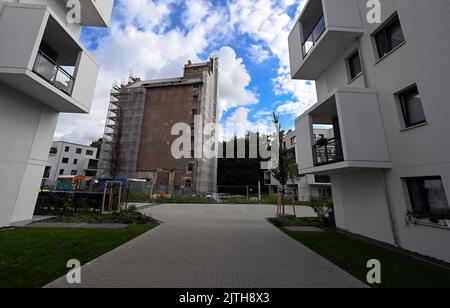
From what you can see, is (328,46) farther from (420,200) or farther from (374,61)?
(420,200)

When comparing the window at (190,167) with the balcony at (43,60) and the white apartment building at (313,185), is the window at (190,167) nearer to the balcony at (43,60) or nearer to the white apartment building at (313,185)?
the white apartment building at (313,185)

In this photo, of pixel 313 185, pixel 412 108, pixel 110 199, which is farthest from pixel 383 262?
→ pixel 313 185

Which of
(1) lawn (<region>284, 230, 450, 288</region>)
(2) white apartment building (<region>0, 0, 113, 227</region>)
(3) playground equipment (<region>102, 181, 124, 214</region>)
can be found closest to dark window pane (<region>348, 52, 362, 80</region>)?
(1) lawn (<region>284, 230, 450, 288</region>)

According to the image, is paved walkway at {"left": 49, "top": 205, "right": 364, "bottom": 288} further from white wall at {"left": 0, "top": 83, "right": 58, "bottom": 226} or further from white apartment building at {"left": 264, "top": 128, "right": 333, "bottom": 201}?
white apartment building at {"left": 264, "top": 128, "right": 333, "bottom": 201}

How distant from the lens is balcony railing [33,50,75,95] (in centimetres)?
737

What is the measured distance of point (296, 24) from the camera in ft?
38.0

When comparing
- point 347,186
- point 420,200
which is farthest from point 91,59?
point 420,200

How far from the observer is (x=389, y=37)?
7.43 meters

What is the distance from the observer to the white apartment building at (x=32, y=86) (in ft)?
22.7

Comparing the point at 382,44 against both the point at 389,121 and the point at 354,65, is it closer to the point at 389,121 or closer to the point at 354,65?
the point at 354,65

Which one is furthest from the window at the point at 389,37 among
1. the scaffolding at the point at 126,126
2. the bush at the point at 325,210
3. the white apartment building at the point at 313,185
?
the scaffolding at the point at 126,126

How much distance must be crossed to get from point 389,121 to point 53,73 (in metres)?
13.1

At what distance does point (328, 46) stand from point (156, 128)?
121 feet
